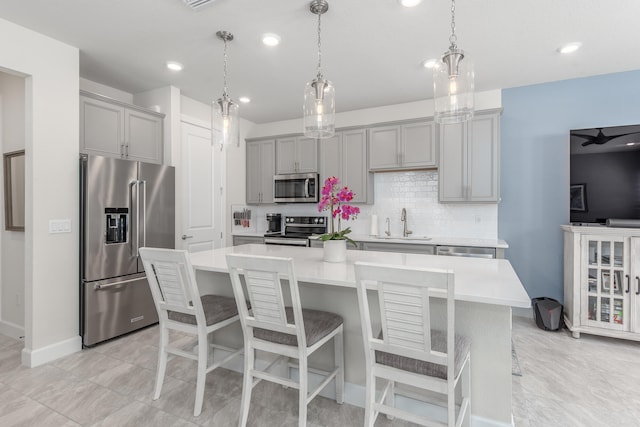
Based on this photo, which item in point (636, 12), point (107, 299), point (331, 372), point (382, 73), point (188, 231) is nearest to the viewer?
point (331, 372)

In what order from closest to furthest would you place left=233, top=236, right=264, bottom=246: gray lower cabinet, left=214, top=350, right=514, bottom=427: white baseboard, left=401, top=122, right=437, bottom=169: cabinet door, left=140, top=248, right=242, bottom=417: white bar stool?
left=214, top=350, right=514, bottom=427: white baseboard
left=140, top=248, right=242, bottom=417: white bar stool
left=401, top=122, right=437, bottom=169: cabinet door
left=233, top=236, right=264, bottom=246: gray lower cabinet

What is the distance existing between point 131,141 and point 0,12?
1352mm

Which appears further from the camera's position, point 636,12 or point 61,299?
point 61,299

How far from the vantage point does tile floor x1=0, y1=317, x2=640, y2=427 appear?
1.97 meters

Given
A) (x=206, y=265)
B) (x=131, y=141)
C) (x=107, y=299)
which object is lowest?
(x=107, y=299)

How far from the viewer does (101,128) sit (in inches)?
128

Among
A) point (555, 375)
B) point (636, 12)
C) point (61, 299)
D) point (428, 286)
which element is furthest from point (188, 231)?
point (636, 12)

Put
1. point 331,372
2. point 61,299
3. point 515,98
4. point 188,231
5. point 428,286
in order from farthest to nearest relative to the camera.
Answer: point 188,231 < point 515,98 < point 61,299 < point 331,372 < point 428,286

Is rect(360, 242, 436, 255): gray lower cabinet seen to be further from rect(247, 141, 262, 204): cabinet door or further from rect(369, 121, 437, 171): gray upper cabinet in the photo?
rect(247, 141, 262, 204): cabinet door

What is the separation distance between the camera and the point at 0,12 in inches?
94.3

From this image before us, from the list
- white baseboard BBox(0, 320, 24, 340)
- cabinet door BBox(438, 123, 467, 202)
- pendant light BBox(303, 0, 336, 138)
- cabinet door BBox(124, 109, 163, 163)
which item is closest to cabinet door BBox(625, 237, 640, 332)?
cabinet door BBox(438, 123, 467, 202)

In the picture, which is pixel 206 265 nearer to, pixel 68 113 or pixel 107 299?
pixel 107 299

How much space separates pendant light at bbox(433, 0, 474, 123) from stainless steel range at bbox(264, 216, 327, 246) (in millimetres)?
2904

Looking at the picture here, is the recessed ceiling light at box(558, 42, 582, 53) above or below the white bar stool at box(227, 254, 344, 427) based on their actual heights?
above
